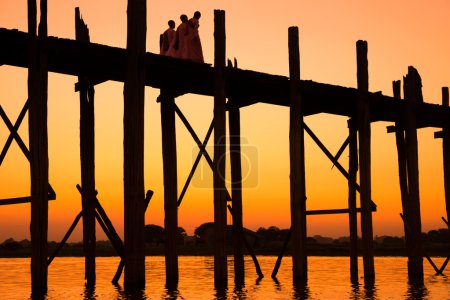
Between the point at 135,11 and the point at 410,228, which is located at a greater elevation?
the point at 135,11

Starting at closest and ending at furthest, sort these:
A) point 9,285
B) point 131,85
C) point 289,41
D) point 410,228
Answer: point 131,85
point 289,41
point 410,228
point 9,285

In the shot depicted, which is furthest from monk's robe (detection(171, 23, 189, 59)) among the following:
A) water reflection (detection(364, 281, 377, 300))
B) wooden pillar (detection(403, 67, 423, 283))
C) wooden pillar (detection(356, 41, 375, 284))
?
water reflection (detection(364, 281, 377, 300))

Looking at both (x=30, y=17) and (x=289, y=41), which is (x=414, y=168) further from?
(x=30, y=17)

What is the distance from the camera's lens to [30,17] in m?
12.8

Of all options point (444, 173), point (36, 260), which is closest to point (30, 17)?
point (36, 260)

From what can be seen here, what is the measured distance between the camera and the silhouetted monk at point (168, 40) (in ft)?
51.9

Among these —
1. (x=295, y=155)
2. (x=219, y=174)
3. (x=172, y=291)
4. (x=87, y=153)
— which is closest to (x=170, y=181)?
(x=219, y=174)

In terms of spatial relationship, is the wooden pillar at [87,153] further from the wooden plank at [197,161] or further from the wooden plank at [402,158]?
the wooden plank at [402,158]

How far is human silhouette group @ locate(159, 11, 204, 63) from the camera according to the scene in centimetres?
1563

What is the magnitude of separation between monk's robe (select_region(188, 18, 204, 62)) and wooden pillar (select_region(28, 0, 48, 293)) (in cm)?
368

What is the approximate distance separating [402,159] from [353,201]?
7.23 feet

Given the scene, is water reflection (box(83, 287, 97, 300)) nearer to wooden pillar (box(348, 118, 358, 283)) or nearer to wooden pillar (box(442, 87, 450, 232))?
wooden pillar (box(348, 118, 358, 283))

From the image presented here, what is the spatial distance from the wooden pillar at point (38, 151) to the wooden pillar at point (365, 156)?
23.6 feet

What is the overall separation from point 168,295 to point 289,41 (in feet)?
18.7
